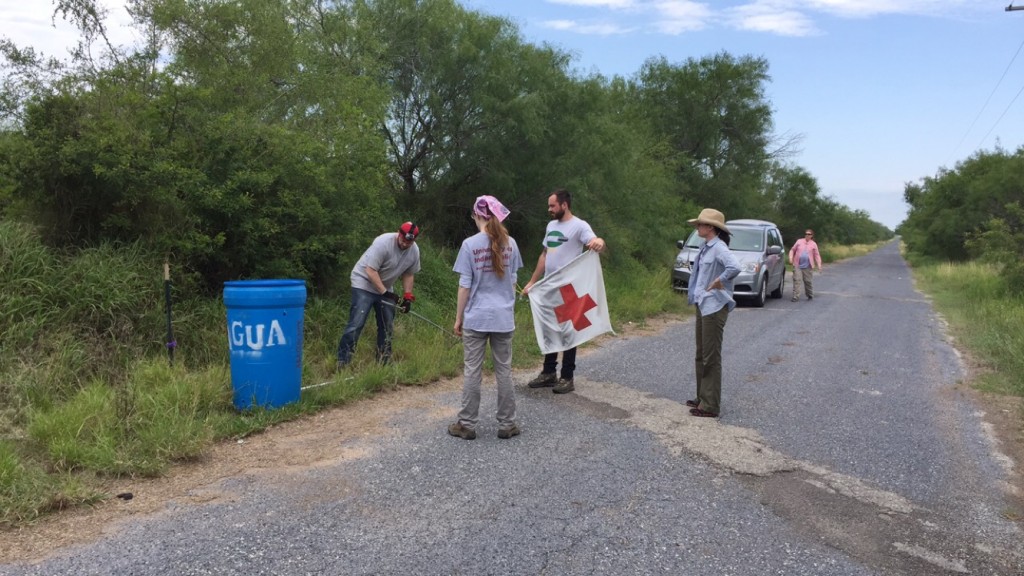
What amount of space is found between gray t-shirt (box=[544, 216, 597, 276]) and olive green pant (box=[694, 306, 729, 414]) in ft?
4.11

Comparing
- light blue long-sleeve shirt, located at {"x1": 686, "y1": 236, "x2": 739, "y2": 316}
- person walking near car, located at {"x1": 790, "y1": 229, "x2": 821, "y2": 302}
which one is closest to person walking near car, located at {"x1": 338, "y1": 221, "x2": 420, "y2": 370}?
light blue long-sleeve shirt, located at {"x1": 686, "y1": 236, "x2": 739, "y2": 316}

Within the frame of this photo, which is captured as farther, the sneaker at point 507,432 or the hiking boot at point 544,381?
the hiking boot at point 544,381

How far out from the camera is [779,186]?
50.8m

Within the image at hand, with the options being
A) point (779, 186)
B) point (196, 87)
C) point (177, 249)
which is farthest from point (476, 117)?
point (779, 186)

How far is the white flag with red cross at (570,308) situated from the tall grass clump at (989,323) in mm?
4343

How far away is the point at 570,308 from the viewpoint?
279 inches

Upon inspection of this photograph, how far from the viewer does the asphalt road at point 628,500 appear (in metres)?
3.63

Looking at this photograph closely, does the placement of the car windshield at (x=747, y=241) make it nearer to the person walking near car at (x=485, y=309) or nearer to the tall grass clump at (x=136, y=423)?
the person walking near car at (x=485, y=309)

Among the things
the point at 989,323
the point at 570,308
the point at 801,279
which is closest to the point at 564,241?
the point at 570,308

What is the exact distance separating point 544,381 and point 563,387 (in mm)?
289

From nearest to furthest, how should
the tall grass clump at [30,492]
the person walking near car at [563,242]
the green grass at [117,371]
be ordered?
the tall grass clump at [30,492] < the green grass at [117,371] < the person walking near car at [563,242]

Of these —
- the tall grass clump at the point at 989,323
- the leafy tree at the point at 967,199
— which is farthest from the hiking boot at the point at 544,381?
the leafy tree at the point at 967,199

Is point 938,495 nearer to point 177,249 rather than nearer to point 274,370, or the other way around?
point 274,370

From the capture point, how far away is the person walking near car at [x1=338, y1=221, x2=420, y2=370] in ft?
24.4
